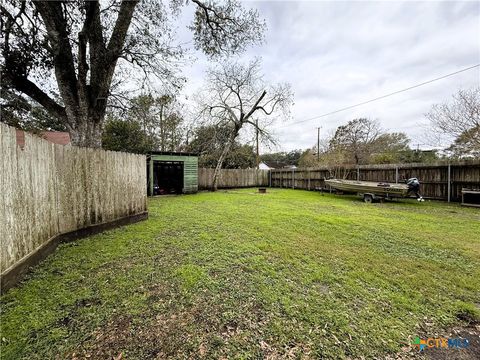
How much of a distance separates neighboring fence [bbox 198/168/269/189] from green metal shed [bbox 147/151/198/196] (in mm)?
1716

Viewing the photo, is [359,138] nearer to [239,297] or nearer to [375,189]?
[375,189]

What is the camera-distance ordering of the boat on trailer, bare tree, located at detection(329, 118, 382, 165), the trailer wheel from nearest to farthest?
the boat on trailer → the trailer wheel → bare tree, located at detection(329, 118, 382, 165)

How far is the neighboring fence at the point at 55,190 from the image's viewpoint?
2.03 meters

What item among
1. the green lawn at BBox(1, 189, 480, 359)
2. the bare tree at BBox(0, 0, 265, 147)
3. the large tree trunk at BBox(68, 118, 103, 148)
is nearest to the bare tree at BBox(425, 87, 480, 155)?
the green lawn at BBox(1, 189, 480, 359)

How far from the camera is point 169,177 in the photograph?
491 inches

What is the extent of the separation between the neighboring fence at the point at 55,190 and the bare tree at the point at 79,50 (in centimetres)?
157

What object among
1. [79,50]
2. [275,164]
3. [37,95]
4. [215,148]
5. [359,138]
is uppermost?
[359,138]

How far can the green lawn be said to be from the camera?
142 cm

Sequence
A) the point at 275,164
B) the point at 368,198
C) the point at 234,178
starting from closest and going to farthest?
the point at 368,198 → the point at 234,178 → the point at 275,164

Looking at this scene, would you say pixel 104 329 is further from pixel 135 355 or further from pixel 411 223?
pixel 411 223

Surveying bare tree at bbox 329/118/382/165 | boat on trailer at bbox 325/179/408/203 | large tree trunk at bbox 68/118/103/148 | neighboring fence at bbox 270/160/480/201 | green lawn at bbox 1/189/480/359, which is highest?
bare tree at bbox 329/118/382/165

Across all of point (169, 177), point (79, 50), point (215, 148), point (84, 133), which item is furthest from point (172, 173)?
point (79, 50)

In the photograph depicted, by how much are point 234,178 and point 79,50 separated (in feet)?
38.8

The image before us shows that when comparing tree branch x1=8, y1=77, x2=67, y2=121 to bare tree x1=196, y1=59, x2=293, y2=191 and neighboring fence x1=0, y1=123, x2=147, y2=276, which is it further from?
bare tree x1=196, y1=59, x2=293, y2=191
